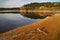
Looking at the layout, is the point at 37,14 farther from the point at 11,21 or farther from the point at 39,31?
the point at 11,21

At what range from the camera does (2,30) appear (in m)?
1.26

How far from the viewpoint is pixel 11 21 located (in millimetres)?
1274

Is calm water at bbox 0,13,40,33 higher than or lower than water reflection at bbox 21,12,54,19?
lower

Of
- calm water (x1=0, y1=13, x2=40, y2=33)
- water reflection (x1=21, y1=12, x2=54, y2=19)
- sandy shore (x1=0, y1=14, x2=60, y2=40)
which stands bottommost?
sandy shore (x1=0, y1=14, x2=60, y2=40)

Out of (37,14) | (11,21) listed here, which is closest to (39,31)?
(37,14)

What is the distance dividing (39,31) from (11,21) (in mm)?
354

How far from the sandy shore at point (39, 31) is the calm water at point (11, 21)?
0.05 meters

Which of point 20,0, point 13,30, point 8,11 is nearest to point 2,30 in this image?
point 13,30

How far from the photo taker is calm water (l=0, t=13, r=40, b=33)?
4.13 ft

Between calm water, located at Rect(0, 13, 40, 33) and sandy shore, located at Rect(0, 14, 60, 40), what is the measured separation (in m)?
Result: 0.05

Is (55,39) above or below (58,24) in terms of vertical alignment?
below

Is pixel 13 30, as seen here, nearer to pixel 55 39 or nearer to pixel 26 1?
pixel 26 1

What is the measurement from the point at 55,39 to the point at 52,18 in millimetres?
247

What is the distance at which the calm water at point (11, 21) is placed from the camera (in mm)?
1258
